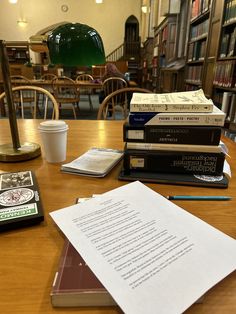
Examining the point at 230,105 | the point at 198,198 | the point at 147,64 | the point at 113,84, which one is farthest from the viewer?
the point at 147,64

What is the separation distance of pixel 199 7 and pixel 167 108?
144 inches

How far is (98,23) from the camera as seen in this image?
9.59 metres

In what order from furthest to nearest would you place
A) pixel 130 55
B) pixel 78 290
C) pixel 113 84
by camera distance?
pixel 130 55, pixel 113 84, pixel 78 290

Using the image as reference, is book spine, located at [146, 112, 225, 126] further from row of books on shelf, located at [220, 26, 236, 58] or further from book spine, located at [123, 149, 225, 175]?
row of books on shelf, located at [220, 26, 236, 58]

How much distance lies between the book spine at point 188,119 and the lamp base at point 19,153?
391mm

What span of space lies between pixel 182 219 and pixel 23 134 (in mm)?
812

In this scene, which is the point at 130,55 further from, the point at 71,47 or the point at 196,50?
the point at 71,47

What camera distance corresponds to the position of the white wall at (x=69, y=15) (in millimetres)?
9320

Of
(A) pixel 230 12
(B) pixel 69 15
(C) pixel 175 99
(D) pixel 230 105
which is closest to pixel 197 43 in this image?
(A) pixel 230 12

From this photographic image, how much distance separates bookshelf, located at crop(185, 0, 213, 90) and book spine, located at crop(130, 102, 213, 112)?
299 cm

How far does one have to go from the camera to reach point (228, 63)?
8.21 feet

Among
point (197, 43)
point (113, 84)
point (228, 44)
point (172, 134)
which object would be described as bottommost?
point (113, 84)

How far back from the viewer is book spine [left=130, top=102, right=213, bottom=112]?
0.61 meters

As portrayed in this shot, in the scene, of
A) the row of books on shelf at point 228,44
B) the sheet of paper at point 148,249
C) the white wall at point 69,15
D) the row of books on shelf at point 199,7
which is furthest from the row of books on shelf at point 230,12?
the white wall at point 69,15
